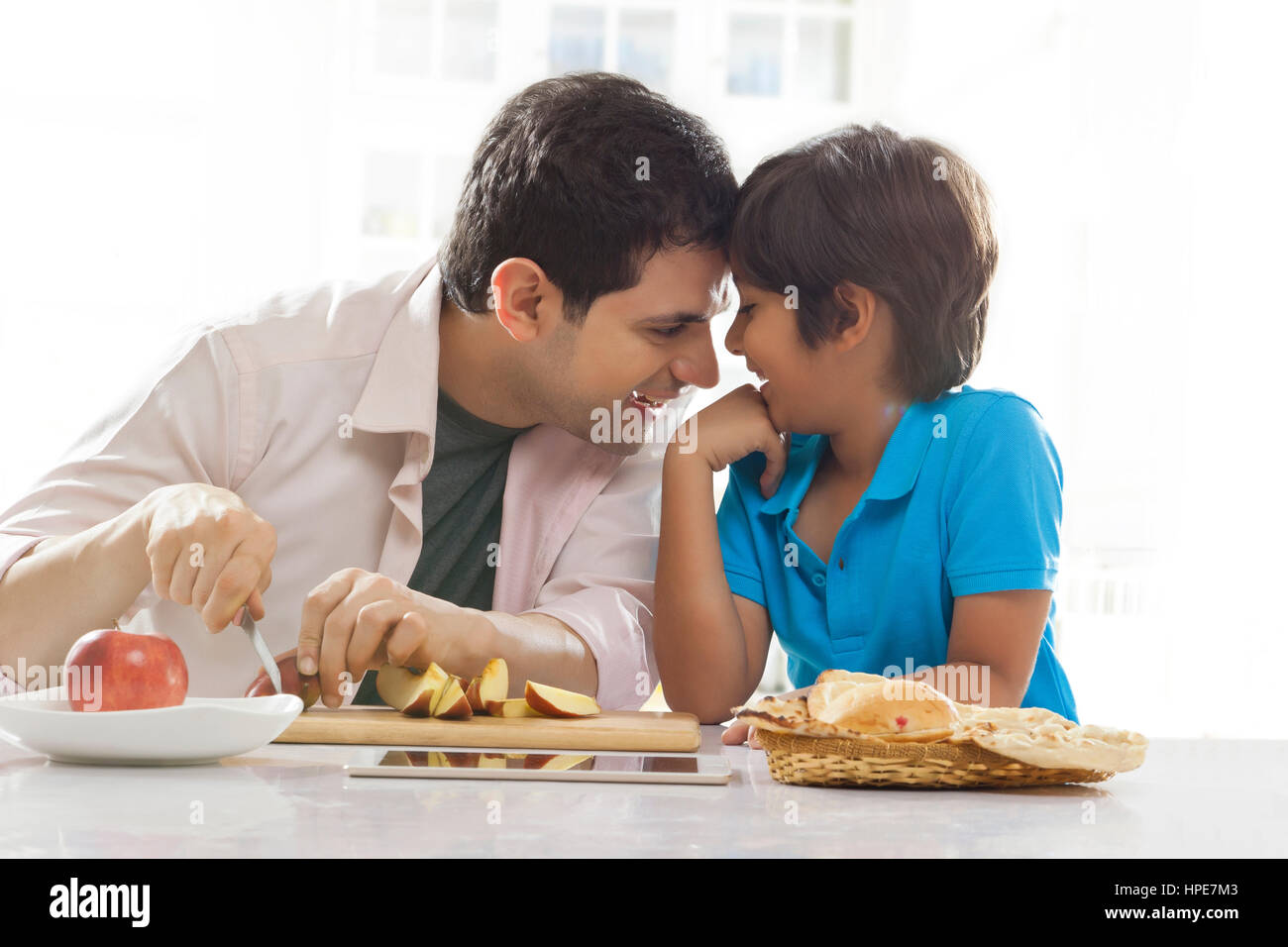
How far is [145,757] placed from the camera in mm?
813

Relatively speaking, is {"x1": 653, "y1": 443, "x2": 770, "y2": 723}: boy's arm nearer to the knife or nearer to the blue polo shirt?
the blue polo shirt

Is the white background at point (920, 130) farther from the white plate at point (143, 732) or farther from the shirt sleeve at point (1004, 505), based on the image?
the white plate at point (143, 732)

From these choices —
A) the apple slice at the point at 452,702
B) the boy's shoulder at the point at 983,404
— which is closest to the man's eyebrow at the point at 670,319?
the boy's shoulder at the point at 983,404

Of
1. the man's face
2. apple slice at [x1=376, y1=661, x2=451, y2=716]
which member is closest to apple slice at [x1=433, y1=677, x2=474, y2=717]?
apple slice at [x1=376, y1=661, x2=451, y2=716]

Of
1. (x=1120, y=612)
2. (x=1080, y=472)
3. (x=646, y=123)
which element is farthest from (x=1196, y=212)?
(x=646, y=123)

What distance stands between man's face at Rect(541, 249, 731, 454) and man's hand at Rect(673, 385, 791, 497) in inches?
1.8

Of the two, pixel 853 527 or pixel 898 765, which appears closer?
pixel 898 765

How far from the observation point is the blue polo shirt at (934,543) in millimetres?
1203

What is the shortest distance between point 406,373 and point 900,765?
0.83 metres

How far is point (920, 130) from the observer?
120 inches

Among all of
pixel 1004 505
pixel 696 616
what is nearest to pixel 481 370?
pixel 696 616

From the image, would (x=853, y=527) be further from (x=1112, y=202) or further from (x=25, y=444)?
(x=25, y=444)

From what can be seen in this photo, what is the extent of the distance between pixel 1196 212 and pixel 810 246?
2259 millimetres
